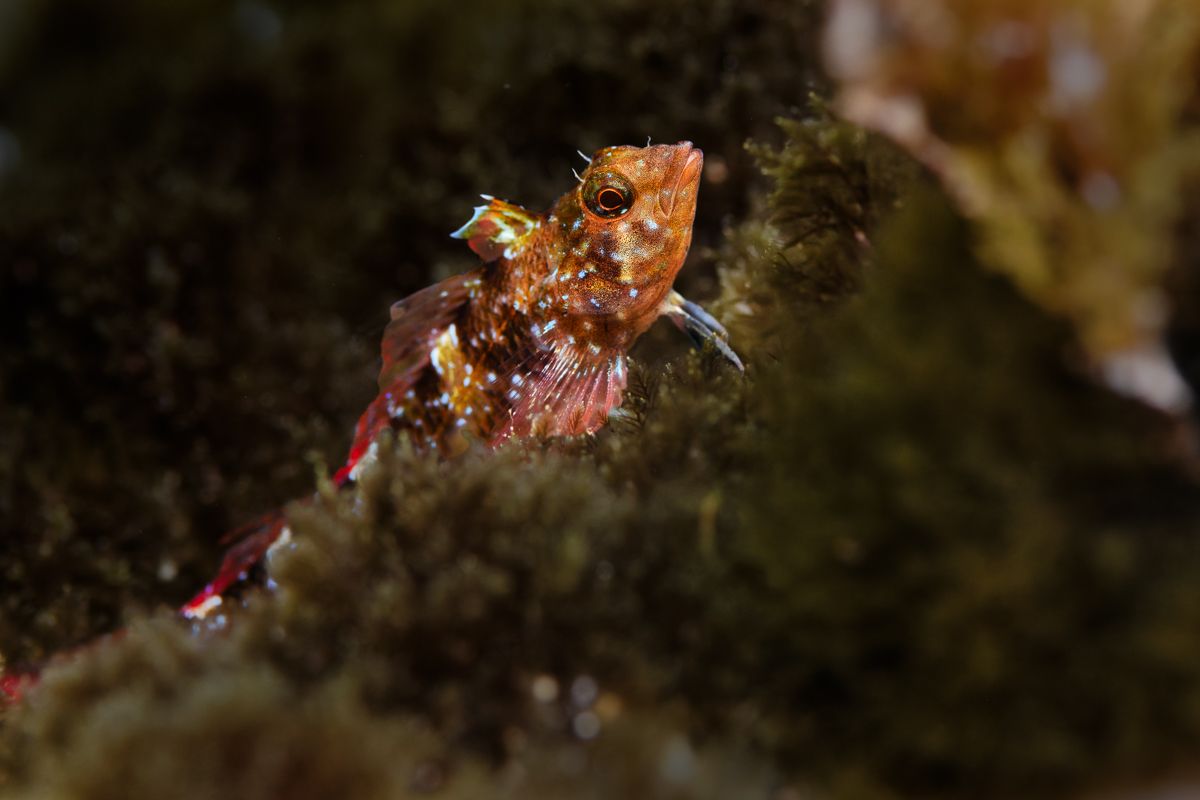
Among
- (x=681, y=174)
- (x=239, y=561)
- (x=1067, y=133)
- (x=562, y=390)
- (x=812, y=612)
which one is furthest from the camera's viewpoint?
(x=239, y=561)

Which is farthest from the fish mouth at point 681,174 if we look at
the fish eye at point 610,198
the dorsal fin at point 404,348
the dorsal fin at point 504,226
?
the dorsal fin at point 404,348

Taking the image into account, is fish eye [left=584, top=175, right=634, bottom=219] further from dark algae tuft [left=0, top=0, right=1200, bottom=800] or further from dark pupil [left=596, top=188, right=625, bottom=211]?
dark algae tuft [left=0, top=0, right=1200, bottom=800]

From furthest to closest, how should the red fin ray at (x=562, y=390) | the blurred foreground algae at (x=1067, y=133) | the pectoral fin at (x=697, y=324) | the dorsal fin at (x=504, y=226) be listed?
the dorsal fin at (x=504, y=226) → the red fin ray at (x=562, y=390) → the pectoral fin at (x=697, y=324) → the blurred foreground algae at (x=1067, y=133)

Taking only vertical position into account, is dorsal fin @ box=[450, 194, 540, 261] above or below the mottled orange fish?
above

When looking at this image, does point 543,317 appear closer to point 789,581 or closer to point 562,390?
point 562,390

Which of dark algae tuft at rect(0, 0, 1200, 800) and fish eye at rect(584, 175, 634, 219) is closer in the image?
dark algae tuft at rect(0, 0, 1200, 800)

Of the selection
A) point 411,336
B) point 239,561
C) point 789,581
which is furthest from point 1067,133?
point 239,561

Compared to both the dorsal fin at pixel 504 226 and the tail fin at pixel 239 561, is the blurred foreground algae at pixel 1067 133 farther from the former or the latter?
the tail fin at pixel 239 561

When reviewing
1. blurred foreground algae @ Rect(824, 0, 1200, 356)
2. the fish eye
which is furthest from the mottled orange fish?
blurred foreground algae @ Rect(824, 0, 1200, 356)
